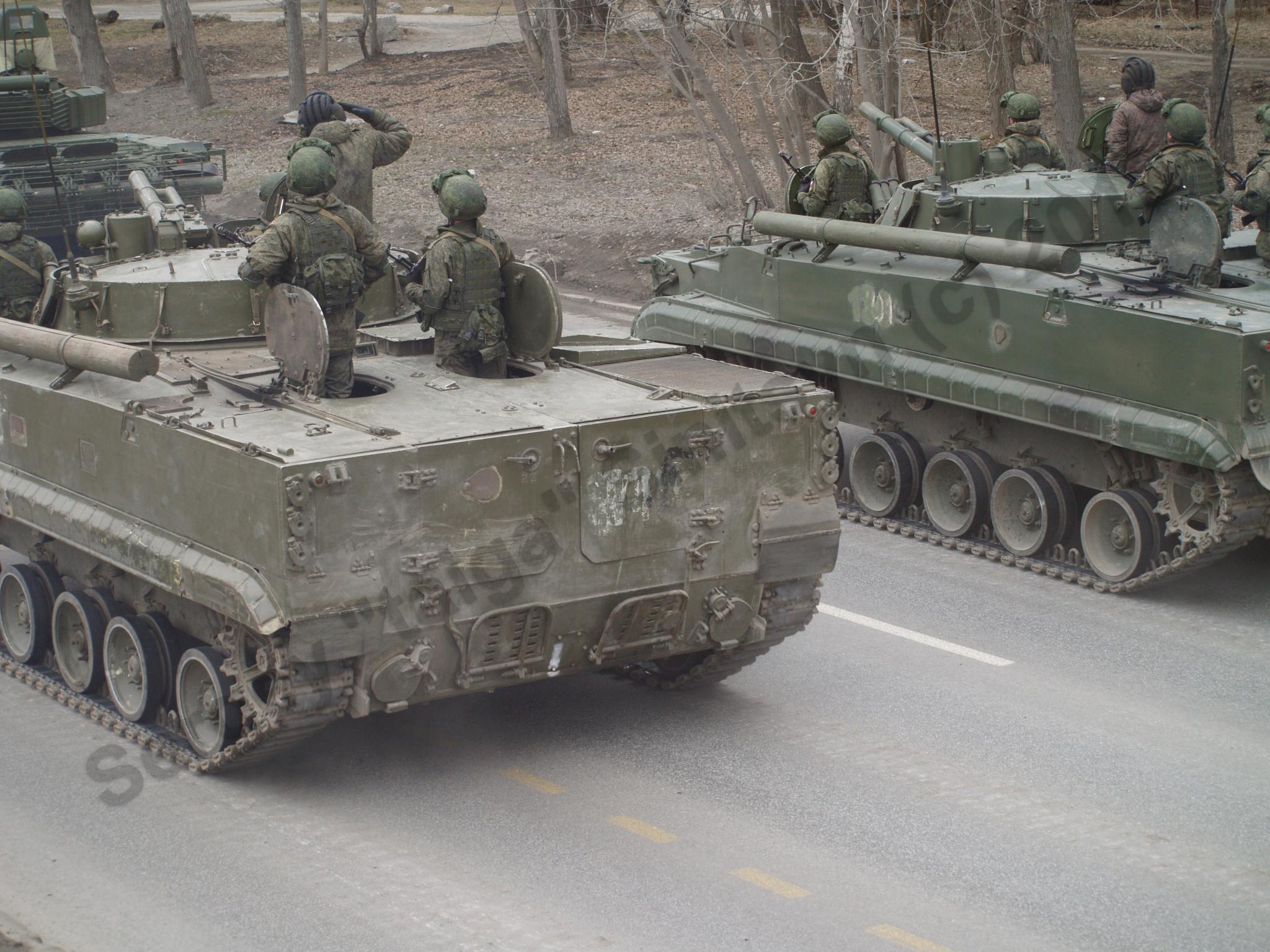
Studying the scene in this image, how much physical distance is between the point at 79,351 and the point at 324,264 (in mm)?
1267

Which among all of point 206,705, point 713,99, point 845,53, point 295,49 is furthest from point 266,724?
point 295,49

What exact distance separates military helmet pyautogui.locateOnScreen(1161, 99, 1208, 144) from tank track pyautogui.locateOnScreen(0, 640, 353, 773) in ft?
23.2

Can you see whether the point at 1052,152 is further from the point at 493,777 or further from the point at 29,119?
the point at 29,119

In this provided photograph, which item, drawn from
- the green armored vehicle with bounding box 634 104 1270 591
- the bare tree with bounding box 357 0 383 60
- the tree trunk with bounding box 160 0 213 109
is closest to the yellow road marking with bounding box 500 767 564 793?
the green armored vehicle with bounding box 634 104 1270 591

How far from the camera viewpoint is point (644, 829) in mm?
7738

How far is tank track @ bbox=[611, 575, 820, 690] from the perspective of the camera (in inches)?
353

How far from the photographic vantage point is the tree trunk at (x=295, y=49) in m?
29.2

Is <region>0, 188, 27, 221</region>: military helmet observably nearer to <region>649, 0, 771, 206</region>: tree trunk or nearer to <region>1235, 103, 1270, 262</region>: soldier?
<region>1235, 103, 1270, 262</region>: soldier

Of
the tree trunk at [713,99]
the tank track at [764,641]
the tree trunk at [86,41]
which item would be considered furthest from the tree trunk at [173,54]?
the tank track at [764,641]

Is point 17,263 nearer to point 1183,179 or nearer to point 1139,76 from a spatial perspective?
point 1183,179

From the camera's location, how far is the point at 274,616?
7438 millimetres

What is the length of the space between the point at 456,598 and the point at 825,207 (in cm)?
668

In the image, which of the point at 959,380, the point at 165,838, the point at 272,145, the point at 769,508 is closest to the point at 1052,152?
the point at 959,380

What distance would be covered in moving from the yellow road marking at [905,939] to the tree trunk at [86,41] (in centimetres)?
3274
